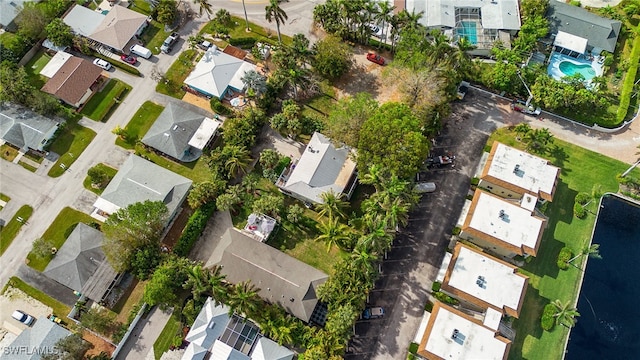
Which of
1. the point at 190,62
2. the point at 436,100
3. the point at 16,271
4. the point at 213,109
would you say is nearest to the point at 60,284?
the point at 16,271

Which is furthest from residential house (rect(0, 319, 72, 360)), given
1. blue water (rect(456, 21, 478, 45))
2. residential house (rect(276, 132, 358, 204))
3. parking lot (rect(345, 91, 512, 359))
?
blue water (rect(456, 21, 478, 45))

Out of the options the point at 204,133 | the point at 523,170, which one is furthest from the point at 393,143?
the point at 204,133

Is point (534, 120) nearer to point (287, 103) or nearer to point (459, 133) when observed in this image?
point (459, 133)

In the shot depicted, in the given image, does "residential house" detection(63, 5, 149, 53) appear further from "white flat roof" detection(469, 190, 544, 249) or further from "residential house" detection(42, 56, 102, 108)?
"white flat roof" detection(469, 190, 544, 249)

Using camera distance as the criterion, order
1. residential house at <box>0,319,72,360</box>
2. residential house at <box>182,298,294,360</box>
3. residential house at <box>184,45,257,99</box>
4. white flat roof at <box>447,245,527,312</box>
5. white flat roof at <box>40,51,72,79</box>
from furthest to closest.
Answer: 1. white flat roof at <box>40,51,72,79</box>
2. residential house at <box>184,45,257,99</box>
3. residential house at <box>0,319,72,360</box>
4. residential house at <box>182,298,294,360</box>
5. white flat roof at <box>447,245,527,312</box>

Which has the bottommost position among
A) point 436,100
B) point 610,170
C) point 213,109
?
point 213,109

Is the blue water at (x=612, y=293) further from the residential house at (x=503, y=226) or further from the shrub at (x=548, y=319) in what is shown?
the residential house at (x=503, y=226)

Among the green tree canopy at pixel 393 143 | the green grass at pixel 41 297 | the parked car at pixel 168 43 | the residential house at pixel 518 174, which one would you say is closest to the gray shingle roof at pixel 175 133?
the parked car at pixel 168 43
